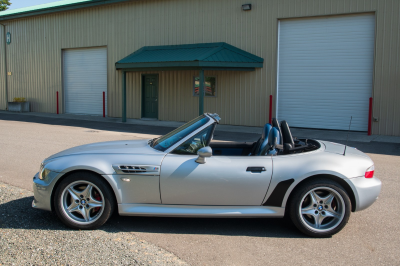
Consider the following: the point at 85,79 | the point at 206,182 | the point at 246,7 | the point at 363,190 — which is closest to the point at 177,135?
the point at 206,182

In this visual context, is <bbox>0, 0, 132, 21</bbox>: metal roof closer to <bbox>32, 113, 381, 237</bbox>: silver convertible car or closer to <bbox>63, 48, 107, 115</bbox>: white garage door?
<bbox>63, 48, 107, 115</bbox>: white garage door

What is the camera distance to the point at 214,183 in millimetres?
4395

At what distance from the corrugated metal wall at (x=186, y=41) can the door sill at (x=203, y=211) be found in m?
12.0

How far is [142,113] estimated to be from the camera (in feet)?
67.8

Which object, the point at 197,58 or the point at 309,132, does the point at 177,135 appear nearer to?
the point at 197,58

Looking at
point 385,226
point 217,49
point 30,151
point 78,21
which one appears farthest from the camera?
point 78,21

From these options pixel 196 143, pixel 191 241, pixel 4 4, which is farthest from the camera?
pixel 4 4

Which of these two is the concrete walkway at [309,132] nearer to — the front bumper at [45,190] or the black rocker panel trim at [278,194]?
the black rocker panel trim at [278,194]

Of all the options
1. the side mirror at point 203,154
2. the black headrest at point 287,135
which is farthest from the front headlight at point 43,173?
the black headrest at point 287,135

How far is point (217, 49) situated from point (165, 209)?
43.5ft

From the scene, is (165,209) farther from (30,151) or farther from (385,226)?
(30,151)

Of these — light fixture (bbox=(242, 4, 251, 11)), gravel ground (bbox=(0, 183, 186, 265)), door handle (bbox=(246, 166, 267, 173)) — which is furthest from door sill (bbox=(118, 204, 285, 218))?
light fixture (bbox=(242, 4, 251, 11))

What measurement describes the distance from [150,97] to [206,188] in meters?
16.5

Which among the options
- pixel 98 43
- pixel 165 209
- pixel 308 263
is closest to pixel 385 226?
pixel 308 263
